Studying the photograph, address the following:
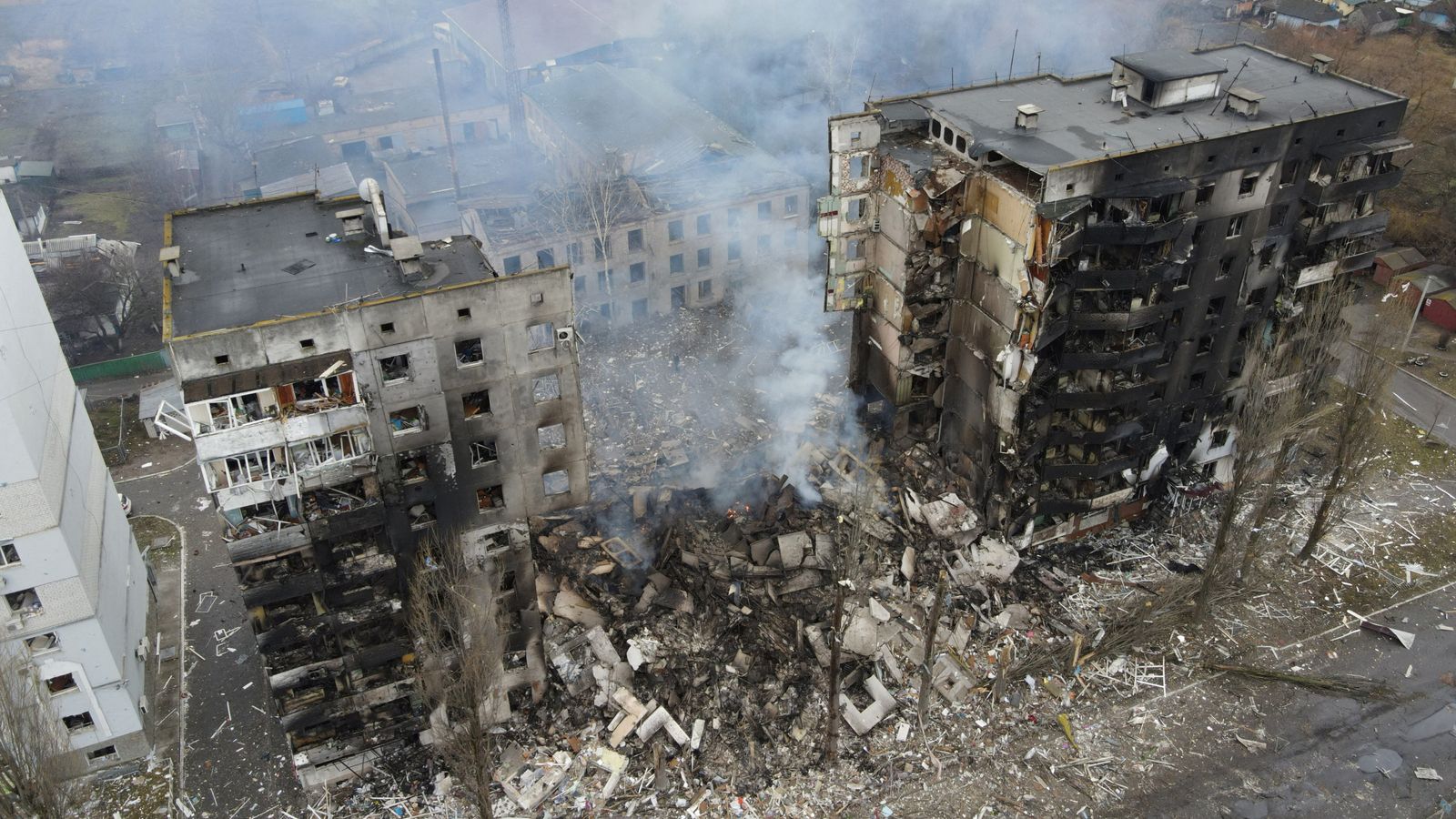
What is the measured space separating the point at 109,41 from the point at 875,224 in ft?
359

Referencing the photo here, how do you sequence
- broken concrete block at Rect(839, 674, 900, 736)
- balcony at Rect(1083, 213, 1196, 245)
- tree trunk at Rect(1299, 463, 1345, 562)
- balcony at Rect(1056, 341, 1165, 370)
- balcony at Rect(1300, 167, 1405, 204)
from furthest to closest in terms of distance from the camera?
tree trunk at Rect(1299, 463, 1345, 562), balcony at Rect(1300, 167, 1405, 204), balcony at Rect(1056, 341, 1165, 370), broken concrete block at Rect(839, 674, 900, 736), balcony at Rect(1083, 213, 1196, 245)

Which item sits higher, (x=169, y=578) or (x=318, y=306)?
(x=318, y=306)

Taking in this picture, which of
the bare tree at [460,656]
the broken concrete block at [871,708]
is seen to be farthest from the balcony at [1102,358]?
the bare tree at [460,656]

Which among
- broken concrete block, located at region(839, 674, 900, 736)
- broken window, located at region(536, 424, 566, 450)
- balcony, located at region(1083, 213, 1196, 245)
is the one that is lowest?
broken concrete block, located at region(839, 674, 900, 736)

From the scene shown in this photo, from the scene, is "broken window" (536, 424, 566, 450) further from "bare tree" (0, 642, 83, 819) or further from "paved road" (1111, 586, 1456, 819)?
"paved road" (1111, 586, 1456, 819)

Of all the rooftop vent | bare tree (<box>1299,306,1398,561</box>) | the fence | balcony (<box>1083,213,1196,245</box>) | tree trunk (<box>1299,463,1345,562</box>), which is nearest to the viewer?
balcony (<box>1083,213,1196,245</box>)

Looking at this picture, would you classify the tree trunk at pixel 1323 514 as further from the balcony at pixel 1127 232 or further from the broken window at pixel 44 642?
the broken window at pixel 44 642

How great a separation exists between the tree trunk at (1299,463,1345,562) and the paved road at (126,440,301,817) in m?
39.9

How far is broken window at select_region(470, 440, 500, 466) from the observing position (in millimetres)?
32600

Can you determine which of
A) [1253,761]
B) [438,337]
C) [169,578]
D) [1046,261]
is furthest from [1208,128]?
[169,578]

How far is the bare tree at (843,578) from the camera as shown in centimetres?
3328

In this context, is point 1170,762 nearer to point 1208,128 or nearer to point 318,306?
point 1208,128

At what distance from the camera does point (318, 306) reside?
95.4 ft

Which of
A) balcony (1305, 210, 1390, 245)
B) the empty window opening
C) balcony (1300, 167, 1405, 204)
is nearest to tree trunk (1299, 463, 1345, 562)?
balcony (1305, 210, 1390, 245)
